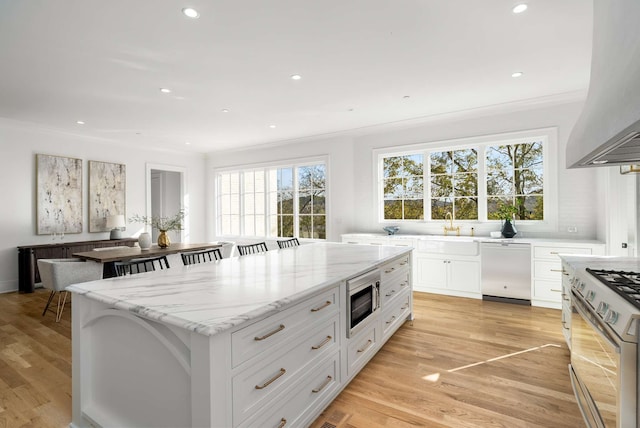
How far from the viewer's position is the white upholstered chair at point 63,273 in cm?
354

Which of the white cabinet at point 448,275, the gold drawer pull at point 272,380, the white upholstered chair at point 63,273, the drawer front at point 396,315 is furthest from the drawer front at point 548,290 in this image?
the white upholstered chair at point 63,273

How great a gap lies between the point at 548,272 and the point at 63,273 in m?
5.70

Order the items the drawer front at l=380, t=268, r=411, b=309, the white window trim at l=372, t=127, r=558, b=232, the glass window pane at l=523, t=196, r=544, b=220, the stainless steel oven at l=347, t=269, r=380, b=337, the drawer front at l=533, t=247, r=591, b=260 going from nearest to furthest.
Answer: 1. the stainless steel oven at l=347, t=269, r=380, b=337
2. the drawer front at l=380, t=268, r=411, b=309
3. the drawer front at l=533, t=247, r=591, b=260
4. the white window trim at l=372, t=127, r=558, b=232
5. the glass window pane at l=523, t=196, r=544, b=220

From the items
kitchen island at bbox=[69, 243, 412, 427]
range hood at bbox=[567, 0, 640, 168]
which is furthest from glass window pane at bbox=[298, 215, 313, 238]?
range hood at bbox=[567, 0, 640, 168]

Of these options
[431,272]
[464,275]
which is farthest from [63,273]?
[464,275]

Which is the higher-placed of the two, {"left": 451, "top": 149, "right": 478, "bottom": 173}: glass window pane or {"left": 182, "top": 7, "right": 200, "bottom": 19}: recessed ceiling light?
{"left": 182, "top": 7, "right": 200, "bottom": 19}: recessed ceiling light

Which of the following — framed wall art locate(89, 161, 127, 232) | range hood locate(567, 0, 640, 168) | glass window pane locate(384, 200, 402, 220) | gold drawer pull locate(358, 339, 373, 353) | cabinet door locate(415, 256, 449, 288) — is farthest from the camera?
framed wall art locate(89, 161, 127, 232)

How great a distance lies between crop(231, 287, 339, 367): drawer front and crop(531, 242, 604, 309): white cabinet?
3244 mm

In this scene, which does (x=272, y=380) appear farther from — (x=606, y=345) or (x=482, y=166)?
(x=482, y=166)

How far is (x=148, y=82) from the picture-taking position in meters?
3.51

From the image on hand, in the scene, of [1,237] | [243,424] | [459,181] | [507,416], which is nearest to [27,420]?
[243,424]

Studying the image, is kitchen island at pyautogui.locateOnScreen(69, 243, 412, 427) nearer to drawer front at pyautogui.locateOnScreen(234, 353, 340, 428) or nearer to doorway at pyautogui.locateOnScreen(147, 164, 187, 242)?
drawer front at pyautogui.locateOnScreen(234, 353, 340, 428)

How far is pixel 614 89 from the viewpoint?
1.17 meters

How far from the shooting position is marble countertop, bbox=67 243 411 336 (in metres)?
1.31
